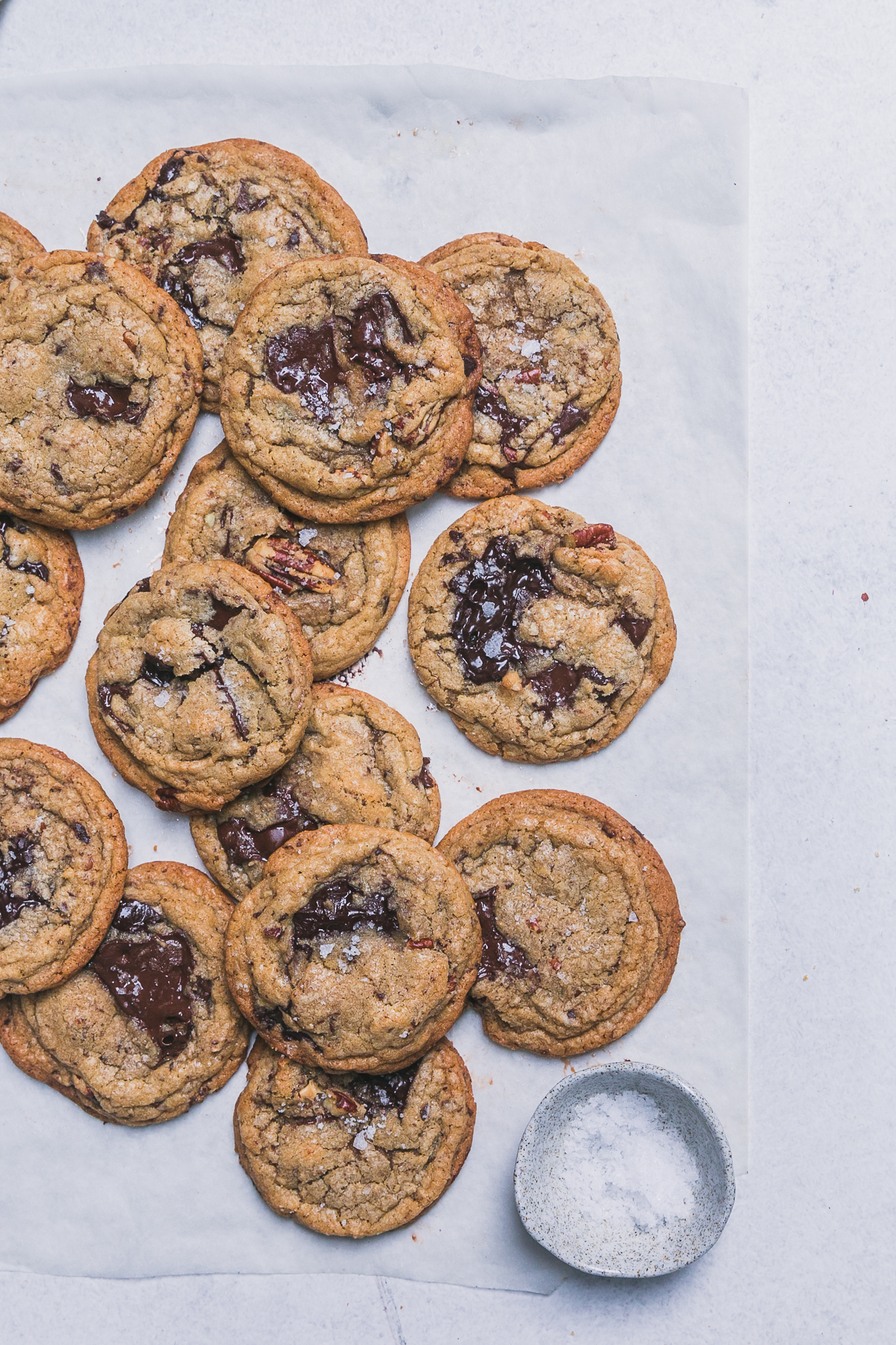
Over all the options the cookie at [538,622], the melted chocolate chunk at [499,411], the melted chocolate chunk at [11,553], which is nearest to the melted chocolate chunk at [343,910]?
the cookie at [538,622]

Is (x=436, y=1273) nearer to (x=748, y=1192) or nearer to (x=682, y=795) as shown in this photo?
(x=748, y=1192)

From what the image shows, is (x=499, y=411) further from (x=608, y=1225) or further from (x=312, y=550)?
(x=608, y=1225)

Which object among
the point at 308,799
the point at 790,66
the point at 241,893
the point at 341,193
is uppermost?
the point at 790,66

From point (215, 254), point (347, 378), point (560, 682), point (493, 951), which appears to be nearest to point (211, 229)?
point (215, 254)

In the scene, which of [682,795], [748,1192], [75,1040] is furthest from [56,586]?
[748,1192]

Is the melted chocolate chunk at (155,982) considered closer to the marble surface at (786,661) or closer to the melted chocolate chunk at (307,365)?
the marble surface at (786,661)
